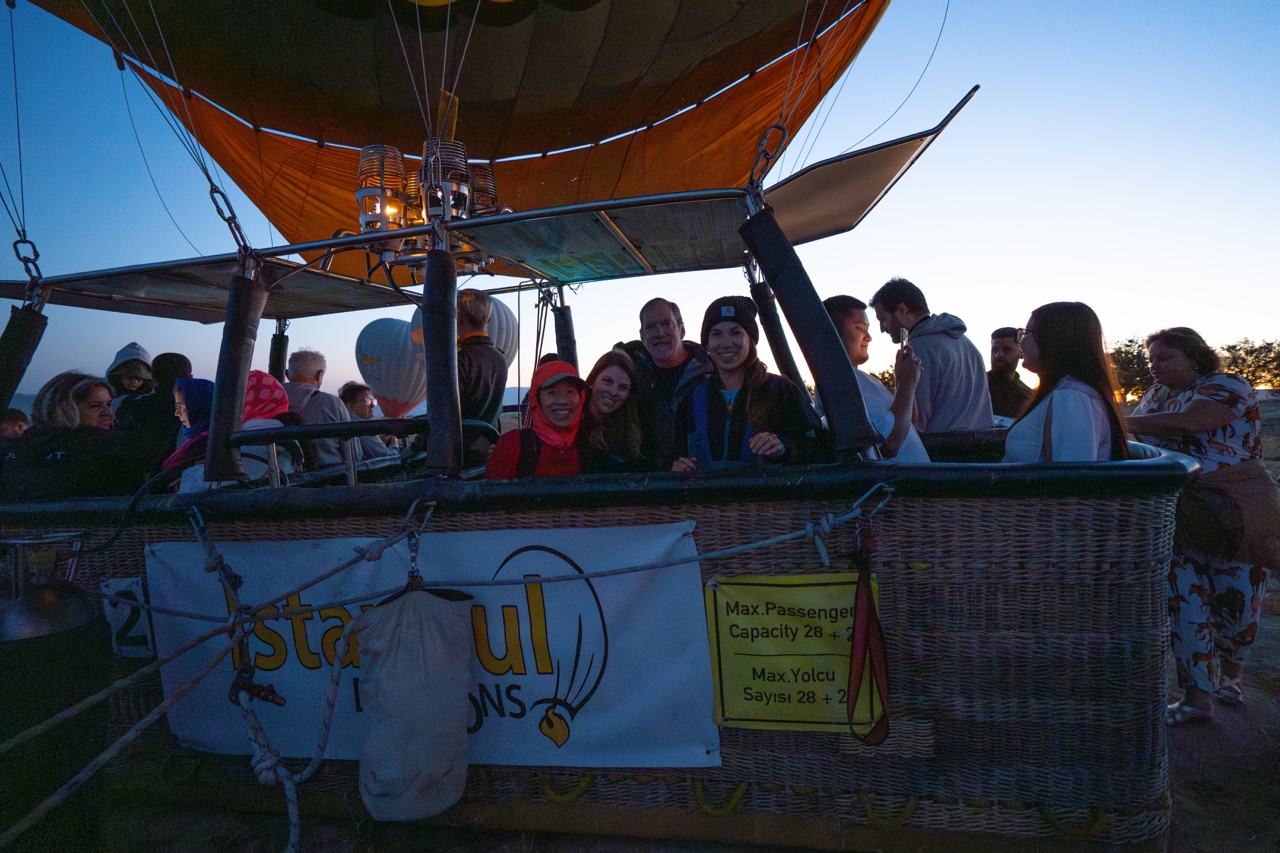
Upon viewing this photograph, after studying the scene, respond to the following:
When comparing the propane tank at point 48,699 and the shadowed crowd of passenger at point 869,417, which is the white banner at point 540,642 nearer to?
the propane tank at point 48,699

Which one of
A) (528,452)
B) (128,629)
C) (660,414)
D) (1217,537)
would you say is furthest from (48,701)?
(1217,537)

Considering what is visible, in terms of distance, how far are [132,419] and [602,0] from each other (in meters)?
4.51

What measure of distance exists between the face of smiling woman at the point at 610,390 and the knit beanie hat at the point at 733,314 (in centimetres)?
35

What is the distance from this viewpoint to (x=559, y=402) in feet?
7.83

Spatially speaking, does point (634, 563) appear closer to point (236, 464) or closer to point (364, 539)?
point (364, 539)

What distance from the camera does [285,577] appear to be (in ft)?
6.42

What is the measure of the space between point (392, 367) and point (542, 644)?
7.63 metres

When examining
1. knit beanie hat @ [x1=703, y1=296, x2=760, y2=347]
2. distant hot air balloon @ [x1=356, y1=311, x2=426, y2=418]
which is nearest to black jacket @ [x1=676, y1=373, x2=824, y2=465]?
knit beanie hat @ [x1=703, y1=296, x2=760, y2=347]

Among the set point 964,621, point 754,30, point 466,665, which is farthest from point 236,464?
point 754,30

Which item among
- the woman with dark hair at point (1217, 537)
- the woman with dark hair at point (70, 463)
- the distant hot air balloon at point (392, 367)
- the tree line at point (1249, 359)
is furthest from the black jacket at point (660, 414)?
the tree line at point (1249, 359)

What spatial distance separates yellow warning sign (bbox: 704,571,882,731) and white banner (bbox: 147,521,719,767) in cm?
6

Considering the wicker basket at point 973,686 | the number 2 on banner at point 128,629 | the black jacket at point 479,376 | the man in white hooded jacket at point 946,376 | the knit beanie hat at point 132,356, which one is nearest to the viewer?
the wicker basket at point 973,686

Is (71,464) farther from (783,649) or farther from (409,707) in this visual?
(783,649)

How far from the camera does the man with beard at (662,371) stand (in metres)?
2.38
